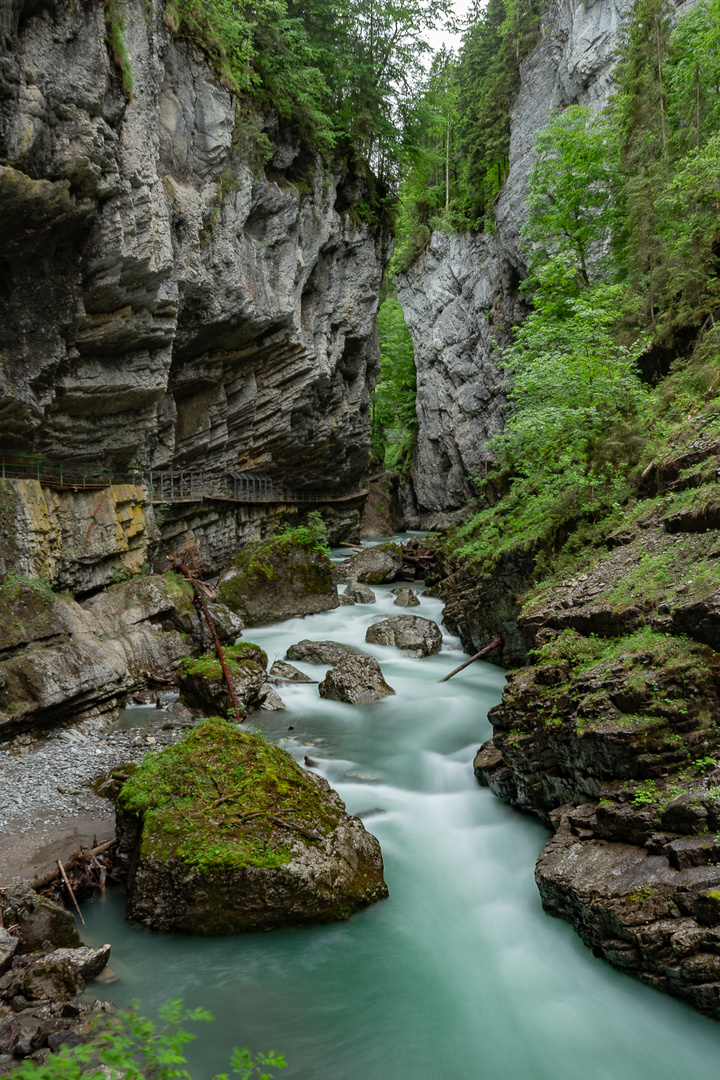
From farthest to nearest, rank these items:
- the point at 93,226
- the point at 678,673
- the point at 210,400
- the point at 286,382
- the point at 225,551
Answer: the point at 225,551, the point at 286,382, the point at 210,400, the point at 93,226, the point at 678,673

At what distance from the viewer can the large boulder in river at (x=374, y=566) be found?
23.1 meters

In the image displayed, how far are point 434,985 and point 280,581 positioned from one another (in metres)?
13.7

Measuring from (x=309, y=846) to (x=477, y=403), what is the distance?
27.2m

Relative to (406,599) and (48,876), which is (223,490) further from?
(48,876)

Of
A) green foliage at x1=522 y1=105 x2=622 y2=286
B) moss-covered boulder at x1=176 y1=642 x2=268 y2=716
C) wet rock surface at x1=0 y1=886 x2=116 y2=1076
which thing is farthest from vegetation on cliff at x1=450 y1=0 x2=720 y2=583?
wet rock surface at x1=0 y1=886 x2=116 y2=1076

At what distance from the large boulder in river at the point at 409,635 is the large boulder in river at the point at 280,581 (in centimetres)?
315

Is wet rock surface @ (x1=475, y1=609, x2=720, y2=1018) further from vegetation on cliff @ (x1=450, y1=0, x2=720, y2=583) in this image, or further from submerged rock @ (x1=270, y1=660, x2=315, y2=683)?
submerged rock @ (x1=270, y1=660, x2=315, y2=683)

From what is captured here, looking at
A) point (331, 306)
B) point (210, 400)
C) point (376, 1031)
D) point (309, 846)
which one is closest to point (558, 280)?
point (331, 306)

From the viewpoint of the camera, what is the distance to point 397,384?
4062 cm

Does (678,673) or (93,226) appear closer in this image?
(678,673)

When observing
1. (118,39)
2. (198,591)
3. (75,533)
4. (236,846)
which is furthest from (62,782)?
(118,39)

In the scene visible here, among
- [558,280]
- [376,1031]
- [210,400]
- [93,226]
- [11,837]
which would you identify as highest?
[558,280]

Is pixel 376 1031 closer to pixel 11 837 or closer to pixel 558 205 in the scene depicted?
pixel 11 837

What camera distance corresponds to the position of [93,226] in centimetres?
1119
